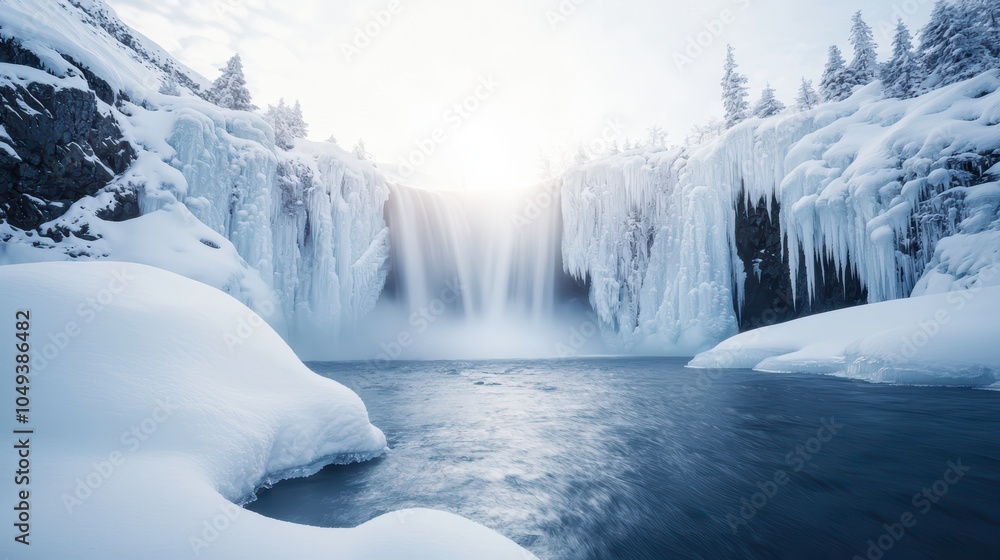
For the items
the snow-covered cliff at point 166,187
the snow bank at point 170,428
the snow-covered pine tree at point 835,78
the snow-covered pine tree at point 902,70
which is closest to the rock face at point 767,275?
the snow-covered pine tree at point 902,70

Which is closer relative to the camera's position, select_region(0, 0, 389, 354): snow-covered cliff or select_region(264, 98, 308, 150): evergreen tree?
select_region(0, 0, 389, 354): snow-covered cliff

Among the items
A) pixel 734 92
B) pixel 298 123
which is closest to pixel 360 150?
pixel 298 123

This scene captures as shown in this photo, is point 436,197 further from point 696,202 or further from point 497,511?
point 497,511

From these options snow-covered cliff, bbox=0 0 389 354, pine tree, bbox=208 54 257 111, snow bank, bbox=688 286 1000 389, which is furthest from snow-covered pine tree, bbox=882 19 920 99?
pine tree, bbox=208 54 257 111

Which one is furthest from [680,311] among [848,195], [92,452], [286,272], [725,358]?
[92,452]

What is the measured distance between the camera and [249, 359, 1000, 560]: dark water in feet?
10.3

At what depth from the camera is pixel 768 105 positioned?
71.4ft

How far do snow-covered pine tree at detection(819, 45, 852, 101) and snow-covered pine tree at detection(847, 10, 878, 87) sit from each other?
0.27 meters

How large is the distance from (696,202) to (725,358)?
335 inches

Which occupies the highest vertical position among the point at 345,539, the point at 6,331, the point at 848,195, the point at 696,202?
the point at 696,202

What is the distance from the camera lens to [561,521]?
11.7ft

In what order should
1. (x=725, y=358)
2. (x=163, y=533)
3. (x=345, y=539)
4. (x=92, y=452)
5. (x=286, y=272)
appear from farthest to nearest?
(x=286, y=272)
(x=725, y=358)
(x=92, y=452)
(x=345, y=539)
(x=163, y=533)

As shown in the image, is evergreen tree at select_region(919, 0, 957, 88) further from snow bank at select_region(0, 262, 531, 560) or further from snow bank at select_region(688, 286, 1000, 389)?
snow bank at select_region(0, 262, 531, 560)

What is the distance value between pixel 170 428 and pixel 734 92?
2854 cm
